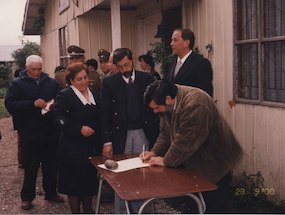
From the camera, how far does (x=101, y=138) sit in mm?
4457

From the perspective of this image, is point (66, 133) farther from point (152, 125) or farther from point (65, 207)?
point (65, 207)

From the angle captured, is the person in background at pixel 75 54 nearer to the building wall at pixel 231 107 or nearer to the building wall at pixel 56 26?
the building wall at pixel 231 107

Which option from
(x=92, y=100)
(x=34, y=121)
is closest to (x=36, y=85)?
(x=34, y=121)

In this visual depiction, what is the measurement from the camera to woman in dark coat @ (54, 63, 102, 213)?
426 cm

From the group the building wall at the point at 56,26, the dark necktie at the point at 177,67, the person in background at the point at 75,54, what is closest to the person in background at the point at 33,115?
the person in background at the point at 75,54

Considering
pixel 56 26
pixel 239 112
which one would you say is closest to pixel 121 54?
pixel 239 112

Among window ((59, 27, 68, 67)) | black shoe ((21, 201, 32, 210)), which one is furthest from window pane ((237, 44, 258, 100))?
window ((59, 27, 68, 67))

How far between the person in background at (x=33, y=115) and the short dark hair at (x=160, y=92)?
2249 millimetres

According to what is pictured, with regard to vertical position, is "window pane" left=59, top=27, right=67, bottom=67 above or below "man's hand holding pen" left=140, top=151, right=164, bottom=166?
above

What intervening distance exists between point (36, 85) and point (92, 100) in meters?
1.13

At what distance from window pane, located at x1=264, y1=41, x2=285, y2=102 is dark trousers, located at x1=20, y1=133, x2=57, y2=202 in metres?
2.55

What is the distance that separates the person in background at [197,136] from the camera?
10.2ft

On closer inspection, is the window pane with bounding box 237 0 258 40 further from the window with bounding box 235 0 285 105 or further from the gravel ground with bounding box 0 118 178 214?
the gravel ground with bounding box 0 118 178 214

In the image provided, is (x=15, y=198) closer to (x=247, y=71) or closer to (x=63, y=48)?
(x=247, y=71)
